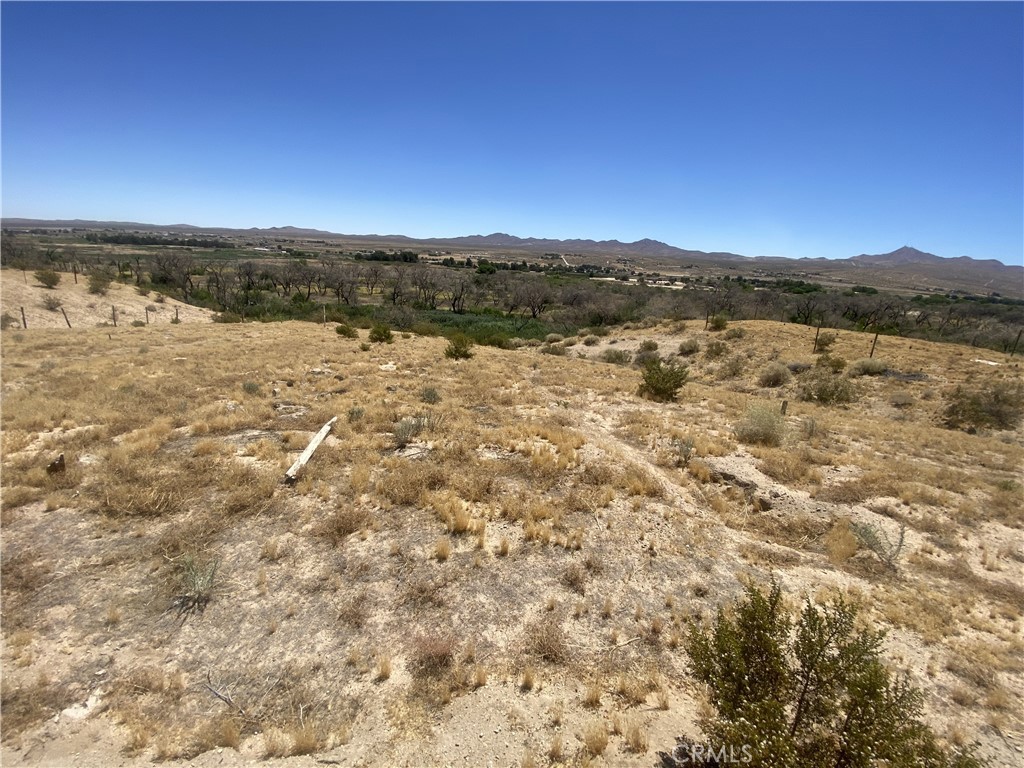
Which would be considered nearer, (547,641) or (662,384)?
(547,641)

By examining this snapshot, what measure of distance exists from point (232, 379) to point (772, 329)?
30.8m

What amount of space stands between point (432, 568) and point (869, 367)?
78.7 feet

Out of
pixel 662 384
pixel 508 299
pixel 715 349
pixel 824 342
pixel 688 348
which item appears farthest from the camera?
pixel 508 299

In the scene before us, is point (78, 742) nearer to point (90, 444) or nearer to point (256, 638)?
point (256, 638)

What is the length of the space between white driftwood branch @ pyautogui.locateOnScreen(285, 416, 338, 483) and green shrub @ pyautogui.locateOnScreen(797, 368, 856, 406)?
18546 millimetres

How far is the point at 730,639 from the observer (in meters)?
3.51

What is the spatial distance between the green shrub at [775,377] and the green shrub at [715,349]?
4.77m

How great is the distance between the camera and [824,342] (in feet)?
82.9

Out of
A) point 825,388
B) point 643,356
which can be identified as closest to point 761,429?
point 825,388

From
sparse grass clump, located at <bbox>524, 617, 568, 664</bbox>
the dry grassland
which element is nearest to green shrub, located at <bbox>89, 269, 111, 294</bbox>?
the dry grassland

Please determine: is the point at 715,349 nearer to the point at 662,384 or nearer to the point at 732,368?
the point at 732,368

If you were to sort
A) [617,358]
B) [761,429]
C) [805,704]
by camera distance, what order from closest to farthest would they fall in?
[805,704] → [761,429] → [617,358]

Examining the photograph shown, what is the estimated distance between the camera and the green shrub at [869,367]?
20.5 m

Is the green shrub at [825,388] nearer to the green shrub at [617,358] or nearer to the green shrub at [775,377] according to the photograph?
the green shrub at [775,377]
